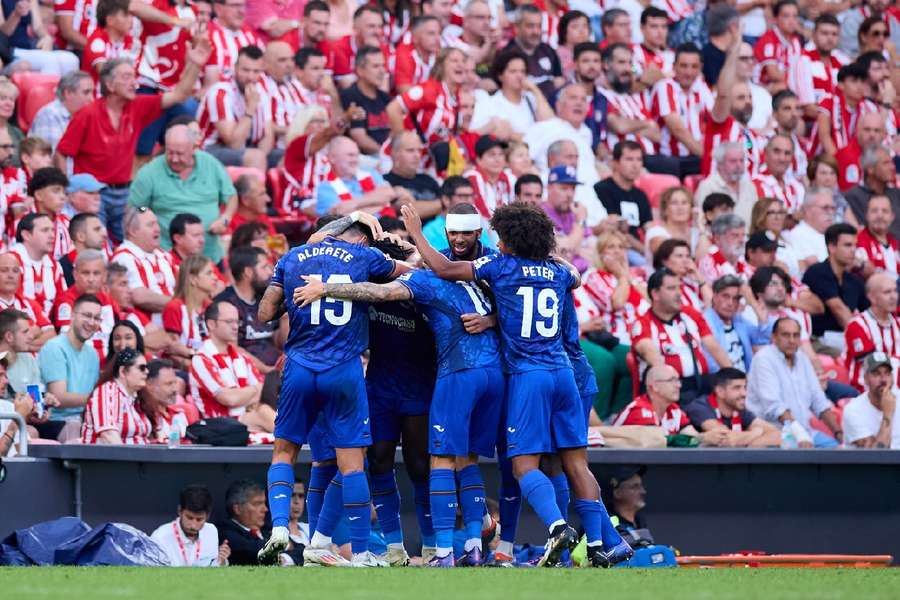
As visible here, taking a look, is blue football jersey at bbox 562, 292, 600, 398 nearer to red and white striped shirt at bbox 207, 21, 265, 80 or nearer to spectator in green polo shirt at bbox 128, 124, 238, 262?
spectator in green polo shirt at bbox 128, 124, 238, 262

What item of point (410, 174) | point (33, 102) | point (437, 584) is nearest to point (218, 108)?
point (33, 102)

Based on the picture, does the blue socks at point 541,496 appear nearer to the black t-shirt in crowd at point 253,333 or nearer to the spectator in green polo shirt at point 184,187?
the black t-shirt in crowd at point 253,333

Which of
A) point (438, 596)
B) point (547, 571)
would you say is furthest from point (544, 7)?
point (438, 596)

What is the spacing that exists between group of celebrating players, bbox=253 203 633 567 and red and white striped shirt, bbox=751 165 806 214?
8262 mm

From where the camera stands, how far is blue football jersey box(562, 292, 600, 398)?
10961mm

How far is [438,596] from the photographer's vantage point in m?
8.20

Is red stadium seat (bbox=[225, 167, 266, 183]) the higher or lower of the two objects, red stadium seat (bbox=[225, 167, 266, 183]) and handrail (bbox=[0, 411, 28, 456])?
the higher

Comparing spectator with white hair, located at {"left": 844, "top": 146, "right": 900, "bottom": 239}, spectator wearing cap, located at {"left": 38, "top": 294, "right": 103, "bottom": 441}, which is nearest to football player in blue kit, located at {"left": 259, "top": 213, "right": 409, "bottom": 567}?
spectator wearing cap, located at {"left": 38, "top": 294, "right": 103, "bottom": 441}

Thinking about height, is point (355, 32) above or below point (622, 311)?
above

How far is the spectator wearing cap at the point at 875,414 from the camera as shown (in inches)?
583

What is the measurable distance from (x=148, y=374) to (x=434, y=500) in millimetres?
3266

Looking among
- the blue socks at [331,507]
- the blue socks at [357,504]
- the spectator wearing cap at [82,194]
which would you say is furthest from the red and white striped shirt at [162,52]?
the blue socks at [357,504]

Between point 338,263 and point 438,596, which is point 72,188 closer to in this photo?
point 338,263

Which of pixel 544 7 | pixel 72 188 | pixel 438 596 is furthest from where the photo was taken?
pixel 544 7
